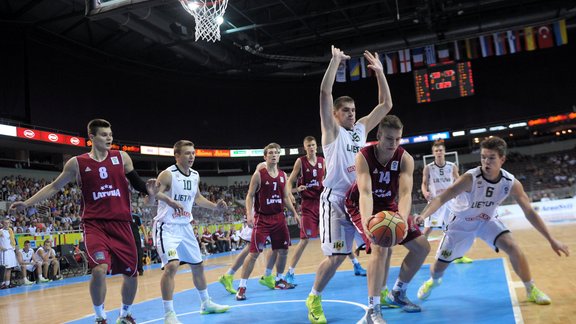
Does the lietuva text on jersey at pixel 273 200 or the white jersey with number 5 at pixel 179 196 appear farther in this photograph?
the lietuva text on jersey at pixel 273 200

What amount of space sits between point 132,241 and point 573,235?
11.0 m

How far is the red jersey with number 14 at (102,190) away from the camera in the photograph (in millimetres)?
4938

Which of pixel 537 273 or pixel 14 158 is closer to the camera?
pixel 537 273

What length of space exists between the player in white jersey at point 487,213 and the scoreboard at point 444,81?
81.6 feet

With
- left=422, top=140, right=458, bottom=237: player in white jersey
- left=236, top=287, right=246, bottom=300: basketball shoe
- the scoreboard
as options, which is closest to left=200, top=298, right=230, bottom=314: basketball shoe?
left=236, top=287, right=246, bottom=300: basketball shoe

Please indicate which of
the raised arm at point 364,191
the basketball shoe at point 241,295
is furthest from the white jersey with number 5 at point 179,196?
the raised arm at point 364,191

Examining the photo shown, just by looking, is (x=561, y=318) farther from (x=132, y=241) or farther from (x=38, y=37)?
(x=38, y=37)

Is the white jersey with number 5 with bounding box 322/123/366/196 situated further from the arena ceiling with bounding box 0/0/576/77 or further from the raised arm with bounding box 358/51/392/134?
the arena ceiling with bounding box 0/0/576/77

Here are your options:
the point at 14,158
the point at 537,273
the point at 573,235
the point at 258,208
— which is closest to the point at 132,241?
the point at 258,208

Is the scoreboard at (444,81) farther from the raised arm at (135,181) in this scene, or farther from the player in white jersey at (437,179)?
the raised arm at (135,181)

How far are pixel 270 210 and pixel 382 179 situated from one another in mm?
3299

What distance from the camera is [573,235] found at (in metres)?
11.8

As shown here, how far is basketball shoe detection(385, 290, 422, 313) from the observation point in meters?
4.93

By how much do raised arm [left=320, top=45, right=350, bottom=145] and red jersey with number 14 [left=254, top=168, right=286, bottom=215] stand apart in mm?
2735
